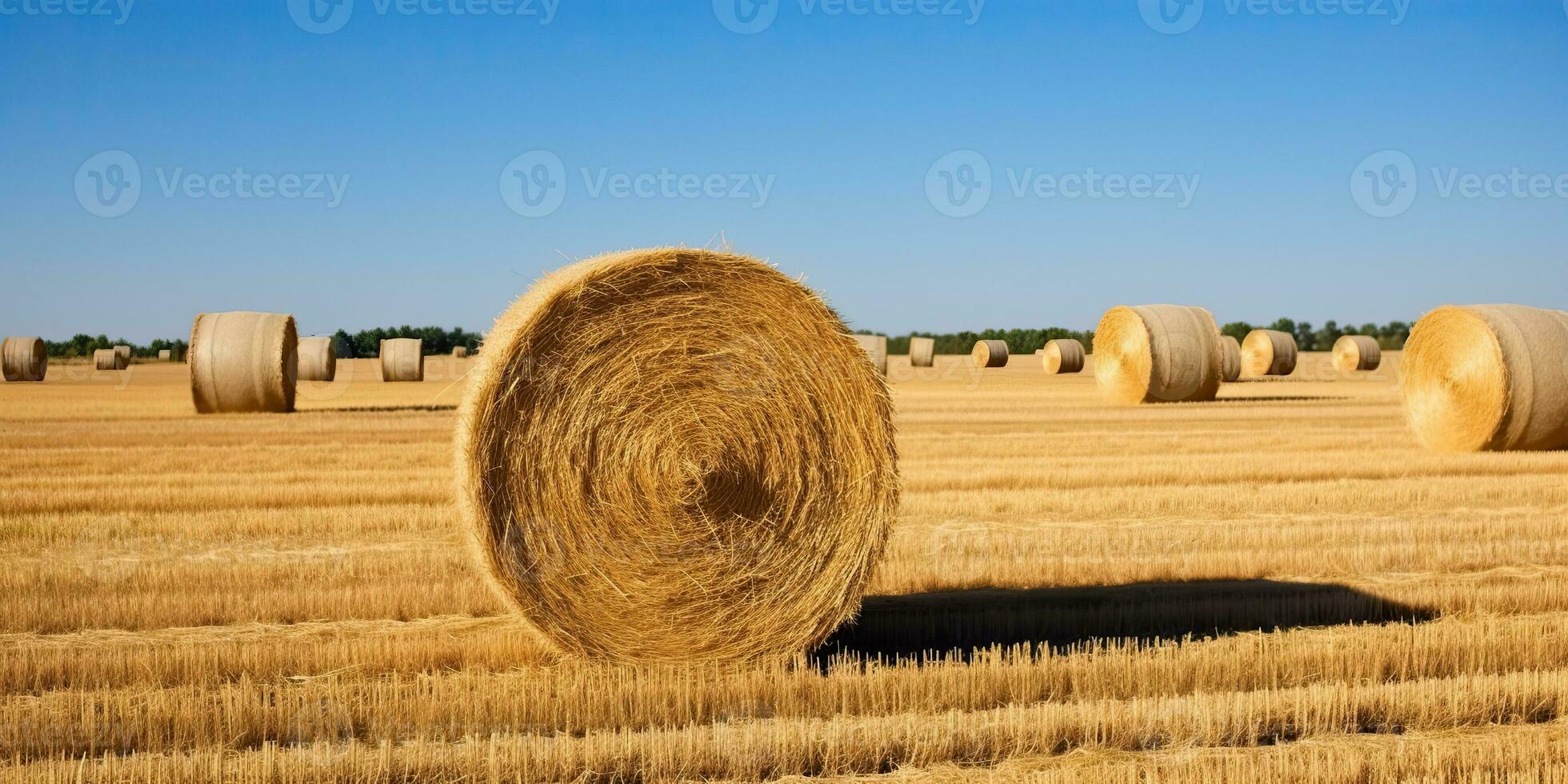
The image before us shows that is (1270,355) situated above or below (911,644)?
above

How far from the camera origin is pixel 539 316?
5848 millimetres

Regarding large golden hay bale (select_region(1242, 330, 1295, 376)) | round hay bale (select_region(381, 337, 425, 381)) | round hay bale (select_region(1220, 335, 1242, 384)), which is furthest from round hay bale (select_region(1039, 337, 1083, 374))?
round hay bale (select_region(381, 337, 425, 381))

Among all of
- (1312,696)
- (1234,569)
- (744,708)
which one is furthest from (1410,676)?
(744,708)

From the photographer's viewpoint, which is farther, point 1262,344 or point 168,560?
point 1262,344

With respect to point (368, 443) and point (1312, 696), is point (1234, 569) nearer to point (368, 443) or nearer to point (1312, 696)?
point (1312, 696)

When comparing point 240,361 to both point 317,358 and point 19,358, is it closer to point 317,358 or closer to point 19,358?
point 317,358

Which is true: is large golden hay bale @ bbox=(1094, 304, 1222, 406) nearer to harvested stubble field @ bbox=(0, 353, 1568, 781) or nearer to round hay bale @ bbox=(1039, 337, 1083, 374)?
harvested stubble field @ bbox=(0, 353, 1568, 781)

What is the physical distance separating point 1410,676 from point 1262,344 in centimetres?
3400

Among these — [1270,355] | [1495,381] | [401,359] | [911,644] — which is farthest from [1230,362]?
[911,644]

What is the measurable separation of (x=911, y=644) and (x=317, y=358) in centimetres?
2826

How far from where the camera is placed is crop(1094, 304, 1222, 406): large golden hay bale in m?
22.9

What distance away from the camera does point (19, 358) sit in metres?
35.6

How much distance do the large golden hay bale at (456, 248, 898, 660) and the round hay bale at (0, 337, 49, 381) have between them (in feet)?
115

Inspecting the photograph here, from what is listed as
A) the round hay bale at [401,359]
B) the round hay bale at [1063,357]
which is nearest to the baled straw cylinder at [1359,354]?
the round hay bale at [1063,357]
